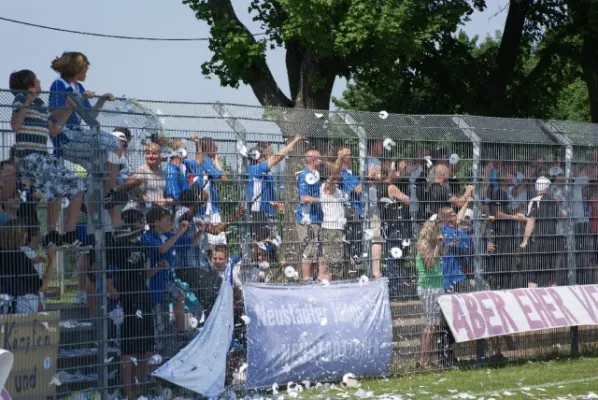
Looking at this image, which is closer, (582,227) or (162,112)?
(162,112)

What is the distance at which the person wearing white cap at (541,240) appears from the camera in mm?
13047

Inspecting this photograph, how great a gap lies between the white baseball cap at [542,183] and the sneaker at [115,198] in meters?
5.81

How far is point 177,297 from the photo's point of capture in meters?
9.98

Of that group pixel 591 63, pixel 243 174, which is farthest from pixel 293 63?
pixel 243 174

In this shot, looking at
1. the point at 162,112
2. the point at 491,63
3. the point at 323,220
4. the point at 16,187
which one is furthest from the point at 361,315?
the point at 491,63

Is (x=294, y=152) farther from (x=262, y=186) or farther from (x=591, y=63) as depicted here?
(x=591, y=63)

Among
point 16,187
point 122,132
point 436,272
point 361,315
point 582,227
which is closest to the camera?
point 16,187

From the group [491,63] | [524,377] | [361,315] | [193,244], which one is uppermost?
[491,63]

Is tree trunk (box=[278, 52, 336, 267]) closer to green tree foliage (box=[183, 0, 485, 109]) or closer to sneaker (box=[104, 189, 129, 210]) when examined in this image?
sneaker (box=[104, 189, 129, 210])

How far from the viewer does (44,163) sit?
9039 millimetres

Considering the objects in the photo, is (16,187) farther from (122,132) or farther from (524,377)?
(524,377)

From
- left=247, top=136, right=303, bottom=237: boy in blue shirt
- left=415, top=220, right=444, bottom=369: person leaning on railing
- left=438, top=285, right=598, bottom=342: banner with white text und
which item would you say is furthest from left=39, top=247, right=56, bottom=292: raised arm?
left=438, top=285, right=598, bottom=342: banner with white text und

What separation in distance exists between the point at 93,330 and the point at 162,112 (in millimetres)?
2163

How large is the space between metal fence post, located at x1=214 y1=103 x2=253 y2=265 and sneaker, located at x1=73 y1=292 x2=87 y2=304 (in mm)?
1821
